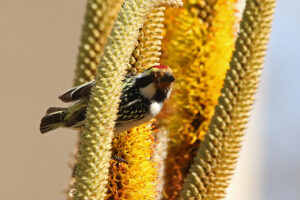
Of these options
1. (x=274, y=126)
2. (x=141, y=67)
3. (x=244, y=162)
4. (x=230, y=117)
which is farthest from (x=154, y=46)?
(x=274, y=126)

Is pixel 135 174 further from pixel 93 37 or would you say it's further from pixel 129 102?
pixel 93 37

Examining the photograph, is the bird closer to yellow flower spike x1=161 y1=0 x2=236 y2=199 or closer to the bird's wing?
the bird's wing

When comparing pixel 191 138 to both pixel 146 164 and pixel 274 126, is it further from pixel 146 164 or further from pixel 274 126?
pixel 274 126

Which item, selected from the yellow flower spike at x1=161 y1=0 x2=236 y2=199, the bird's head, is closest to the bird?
the bird's head

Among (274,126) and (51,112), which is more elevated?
(274,126)

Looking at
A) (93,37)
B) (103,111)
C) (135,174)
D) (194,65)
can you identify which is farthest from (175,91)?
(103,111)

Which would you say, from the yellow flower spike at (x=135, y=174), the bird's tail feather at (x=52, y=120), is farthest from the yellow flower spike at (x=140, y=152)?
the bird's tail feather at (x=52, y=120)
